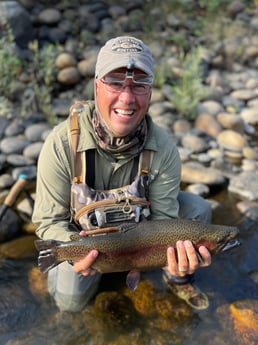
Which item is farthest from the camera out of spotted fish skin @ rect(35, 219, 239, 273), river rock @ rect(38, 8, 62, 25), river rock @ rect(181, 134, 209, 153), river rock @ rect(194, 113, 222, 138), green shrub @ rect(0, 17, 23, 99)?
river rock @ rect(38, 8, 62, 25)

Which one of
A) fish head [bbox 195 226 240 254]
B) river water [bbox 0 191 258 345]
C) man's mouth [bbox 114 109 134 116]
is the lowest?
river water [bbox 0 191 258 345]

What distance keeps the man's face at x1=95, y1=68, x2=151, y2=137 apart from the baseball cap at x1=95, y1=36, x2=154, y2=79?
52 mm

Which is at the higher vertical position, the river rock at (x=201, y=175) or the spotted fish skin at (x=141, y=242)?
the spotted fish skin at (x=141, y=242)

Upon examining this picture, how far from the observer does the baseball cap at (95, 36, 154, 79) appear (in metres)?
2.78

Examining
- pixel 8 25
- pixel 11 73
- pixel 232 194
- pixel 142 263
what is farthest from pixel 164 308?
pixel 8 25

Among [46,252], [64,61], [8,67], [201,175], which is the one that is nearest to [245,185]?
[201,175]

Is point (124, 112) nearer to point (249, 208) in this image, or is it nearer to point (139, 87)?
point (139, 87)

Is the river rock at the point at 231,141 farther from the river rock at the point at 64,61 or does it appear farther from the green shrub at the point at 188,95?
the river rock at the point at 64,61

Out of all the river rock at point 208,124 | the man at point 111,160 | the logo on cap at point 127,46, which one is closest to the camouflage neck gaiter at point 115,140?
the man at point 111,160

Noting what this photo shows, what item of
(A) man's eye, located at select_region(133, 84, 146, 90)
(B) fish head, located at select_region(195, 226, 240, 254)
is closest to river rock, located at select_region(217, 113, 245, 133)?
(B) fish head, located at select_region(195, 226, 240, 254)

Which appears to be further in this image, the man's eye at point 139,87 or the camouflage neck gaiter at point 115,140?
the camouflage neck gaiter at point 115,140

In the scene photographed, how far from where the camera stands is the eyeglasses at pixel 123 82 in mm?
2848

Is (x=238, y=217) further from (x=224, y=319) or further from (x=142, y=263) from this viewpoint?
(x=142, y=263)

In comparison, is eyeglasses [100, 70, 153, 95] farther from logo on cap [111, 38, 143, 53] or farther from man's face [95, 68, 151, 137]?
logo on cap [111, 38, 143, 53]
